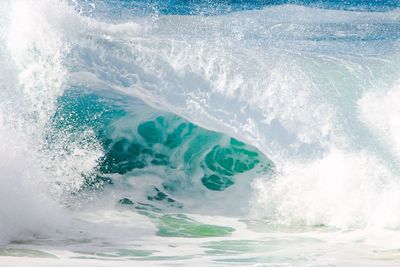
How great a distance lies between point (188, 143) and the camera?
42.0 ft

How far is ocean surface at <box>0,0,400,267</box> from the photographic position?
29.7 feet

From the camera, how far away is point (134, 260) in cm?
767

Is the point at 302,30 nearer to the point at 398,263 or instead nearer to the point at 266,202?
the point at 266,202

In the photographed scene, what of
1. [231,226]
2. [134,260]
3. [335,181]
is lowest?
[134,260]

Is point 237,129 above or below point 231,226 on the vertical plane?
above

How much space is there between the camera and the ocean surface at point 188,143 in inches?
357

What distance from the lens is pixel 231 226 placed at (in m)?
10.2

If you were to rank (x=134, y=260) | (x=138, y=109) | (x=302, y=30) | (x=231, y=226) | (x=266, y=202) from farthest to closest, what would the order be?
(x=302, y=30), (x=138, y=109), (x=266, y=202), (x=231, y=226), (x=134, y=260)

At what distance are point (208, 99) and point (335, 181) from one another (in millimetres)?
2802

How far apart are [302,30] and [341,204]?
1020 cm

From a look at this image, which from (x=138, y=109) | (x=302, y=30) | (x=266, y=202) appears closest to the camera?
(x=266, y=202)

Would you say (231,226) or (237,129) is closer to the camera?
(231,226)

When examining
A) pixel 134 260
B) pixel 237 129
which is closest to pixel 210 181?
pixel 237 129

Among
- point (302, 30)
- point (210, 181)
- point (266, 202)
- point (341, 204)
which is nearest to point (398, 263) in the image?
point (341, 204)
